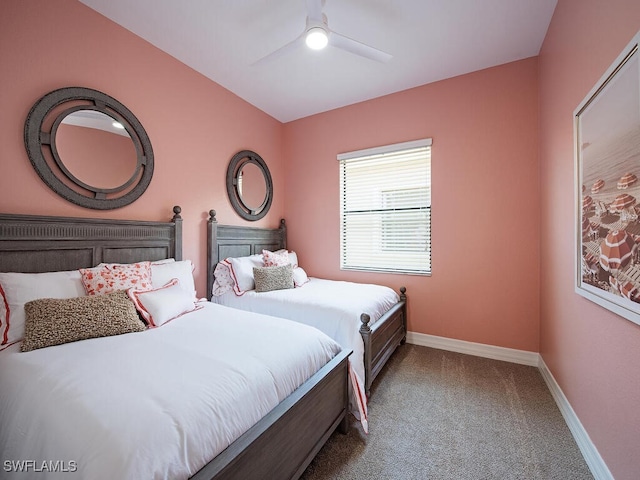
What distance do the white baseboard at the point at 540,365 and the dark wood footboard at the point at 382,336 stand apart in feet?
1.07

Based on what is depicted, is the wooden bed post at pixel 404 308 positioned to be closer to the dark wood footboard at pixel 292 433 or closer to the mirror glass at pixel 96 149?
the dark wood footboard at pixel 292 433

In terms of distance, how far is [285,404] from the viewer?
3.91 ft

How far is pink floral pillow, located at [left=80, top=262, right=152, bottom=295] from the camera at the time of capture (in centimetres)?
174

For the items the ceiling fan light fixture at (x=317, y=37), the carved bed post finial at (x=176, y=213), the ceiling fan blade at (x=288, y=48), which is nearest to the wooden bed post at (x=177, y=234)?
the carved bed post finial at (x=176, y=213)

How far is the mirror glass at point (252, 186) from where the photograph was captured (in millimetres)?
3326

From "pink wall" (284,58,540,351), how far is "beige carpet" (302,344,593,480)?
1.87 ft

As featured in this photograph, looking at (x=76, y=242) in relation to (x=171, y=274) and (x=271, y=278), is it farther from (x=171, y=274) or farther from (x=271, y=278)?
(x=271, y=278)

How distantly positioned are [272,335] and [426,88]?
3039 millimetres

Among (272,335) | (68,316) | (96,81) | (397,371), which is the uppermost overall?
(96,81)

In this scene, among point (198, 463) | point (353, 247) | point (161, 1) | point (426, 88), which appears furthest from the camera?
point (353, 247)

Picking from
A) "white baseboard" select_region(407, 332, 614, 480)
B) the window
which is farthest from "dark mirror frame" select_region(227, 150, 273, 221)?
"white baseboard" select_region(407, 332, 614, 480)

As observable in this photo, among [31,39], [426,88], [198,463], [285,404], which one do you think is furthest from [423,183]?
[31,39]

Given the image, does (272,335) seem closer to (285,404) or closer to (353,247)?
(285,404)

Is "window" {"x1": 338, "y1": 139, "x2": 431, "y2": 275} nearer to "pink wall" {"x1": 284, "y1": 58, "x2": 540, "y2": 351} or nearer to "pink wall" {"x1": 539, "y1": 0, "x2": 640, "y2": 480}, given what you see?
"pink wall" {"x1": 284, "y1": 58, "x2": 540, "y2": 351}
